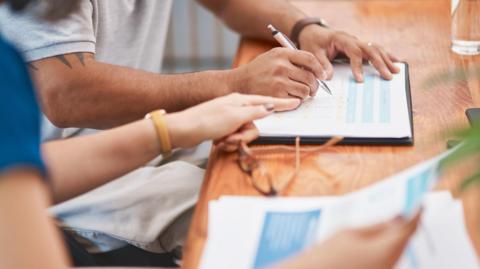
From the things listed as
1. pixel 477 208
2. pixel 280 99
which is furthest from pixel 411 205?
pixel 280 99

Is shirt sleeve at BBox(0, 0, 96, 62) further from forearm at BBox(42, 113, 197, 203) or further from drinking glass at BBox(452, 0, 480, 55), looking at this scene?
drinking glass at BBox(452, 0, 480, 55)

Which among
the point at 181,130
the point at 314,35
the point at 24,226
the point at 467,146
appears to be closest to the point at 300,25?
the point at 314,35

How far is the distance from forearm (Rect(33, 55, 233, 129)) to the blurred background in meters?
1.60

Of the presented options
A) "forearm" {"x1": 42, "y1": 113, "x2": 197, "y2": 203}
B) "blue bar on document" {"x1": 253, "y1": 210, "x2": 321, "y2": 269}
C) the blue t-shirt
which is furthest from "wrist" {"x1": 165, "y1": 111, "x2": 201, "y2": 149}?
the blue t-shirt

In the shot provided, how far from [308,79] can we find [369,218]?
517 mm

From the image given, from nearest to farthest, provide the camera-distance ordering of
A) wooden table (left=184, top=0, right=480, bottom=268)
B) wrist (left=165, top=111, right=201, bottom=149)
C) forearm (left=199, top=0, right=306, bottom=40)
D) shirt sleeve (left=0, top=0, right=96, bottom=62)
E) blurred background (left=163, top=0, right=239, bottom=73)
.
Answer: wooden table (left=184, top=0, right=480, bottom=268) → wrist (left=165, top=111, right=201, bottom=149) → shirt sleeve (left=0, top=0, right=96, bottom=62) → forearm (left=199, top=0, right=306, bottom=40) → blurred background (left=163, top=0, right=239, bottom=73)

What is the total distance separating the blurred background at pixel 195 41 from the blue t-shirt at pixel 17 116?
225cm

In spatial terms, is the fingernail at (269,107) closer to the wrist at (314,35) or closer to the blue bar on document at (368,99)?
the blue bar on document at (368,99)

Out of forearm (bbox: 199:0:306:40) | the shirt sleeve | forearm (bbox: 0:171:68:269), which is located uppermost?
forearm (bbox: 0:171:68:269)

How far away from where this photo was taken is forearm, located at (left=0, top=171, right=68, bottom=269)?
0.76 meters

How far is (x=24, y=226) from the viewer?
2.52ft

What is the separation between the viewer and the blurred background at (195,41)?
9.99ft

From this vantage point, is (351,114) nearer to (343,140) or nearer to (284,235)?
(343,140)

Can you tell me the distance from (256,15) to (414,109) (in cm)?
52
